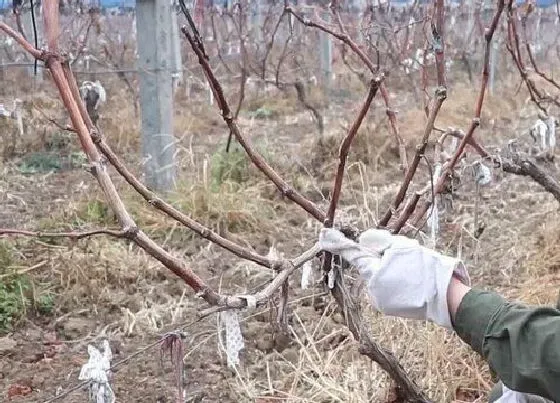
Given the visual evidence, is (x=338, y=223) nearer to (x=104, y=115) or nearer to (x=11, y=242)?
(x=11, y=242)

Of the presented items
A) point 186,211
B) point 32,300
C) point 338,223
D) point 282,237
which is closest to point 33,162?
point 186,211

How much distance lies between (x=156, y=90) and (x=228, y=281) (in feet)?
4.64

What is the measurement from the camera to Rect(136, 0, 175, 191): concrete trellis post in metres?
4.52

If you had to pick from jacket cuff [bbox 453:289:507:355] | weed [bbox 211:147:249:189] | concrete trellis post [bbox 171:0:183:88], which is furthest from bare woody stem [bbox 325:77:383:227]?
concrete trellis post [bbox 171:0:183:88]

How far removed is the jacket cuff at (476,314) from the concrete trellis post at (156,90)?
3.43 metres

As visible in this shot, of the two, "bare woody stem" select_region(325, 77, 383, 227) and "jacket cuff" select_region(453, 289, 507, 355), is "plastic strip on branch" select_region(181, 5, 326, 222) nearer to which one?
"bare woody stem" select_region(325, 77, 383, 227)

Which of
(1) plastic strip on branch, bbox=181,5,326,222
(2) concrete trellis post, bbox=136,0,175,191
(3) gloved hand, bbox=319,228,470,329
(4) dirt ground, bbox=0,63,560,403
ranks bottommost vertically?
(4) dirt ground, bbox=0,63,560,403

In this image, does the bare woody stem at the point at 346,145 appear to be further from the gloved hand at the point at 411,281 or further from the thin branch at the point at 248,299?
the gloved hand at the point at 411,281

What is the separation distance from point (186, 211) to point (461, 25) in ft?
36.0

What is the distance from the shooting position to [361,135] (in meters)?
6.03

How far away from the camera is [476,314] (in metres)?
1.23

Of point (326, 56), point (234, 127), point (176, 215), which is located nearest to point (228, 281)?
point (234, 127)

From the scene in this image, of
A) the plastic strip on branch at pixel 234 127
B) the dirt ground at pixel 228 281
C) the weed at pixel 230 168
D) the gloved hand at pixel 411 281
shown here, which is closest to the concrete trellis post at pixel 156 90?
the dirt ground at pixel 228 281

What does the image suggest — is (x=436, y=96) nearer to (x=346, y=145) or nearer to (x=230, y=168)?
(x=346, y=145)
